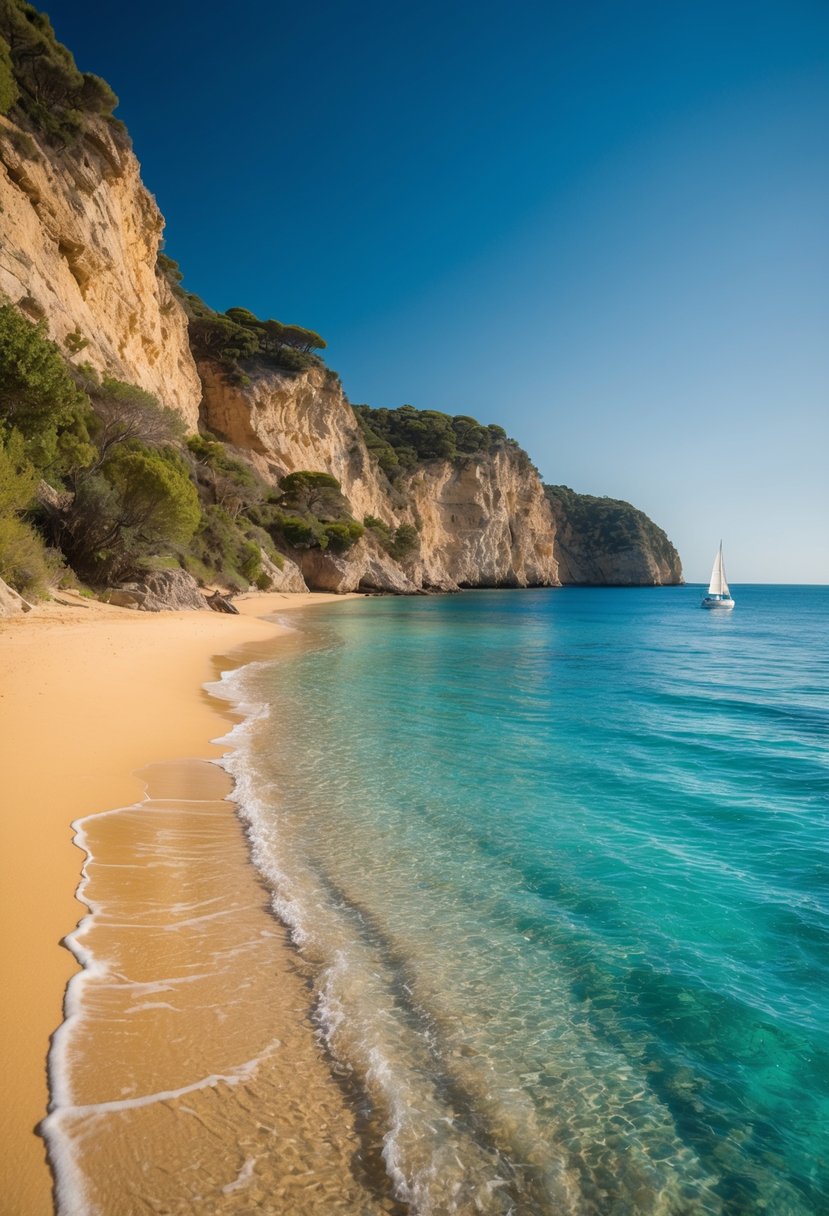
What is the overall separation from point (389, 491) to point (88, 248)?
48.6 m

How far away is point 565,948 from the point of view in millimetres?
4117

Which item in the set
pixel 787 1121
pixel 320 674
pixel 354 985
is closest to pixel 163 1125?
pixel 354 985

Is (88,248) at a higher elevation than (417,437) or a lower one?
lower

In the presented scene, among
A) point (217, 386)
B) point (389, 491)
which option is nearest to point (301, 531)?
point (217, 386)

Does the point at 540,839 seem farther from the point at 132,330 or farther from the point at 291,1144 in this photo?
the point at 132,330

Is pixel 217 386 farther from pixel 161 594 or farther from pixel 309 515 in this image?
pixel 161 594

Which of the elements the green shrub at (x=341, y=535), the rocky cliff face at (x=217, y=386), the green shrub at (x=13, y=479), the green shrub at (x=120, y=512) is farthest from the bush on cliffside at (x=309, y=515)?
the green shrub at (x=13, y=479)

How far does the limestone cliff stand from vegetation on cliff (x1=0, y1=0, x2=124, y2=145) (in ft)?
416

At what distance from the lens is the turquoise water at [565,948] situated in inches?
103

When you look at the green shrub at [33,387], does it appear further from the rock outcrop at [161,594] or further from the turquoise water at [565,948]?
the turquoise water at [565,948]

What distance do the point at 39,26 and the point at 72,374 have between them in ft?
62.5

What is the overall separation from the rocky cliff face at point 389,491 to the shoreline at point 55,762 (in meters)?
41.8

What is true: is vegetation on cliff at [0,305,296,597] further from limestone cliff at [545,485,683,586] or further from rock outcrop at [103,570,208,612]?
limestone cliff at [545,485,683,586]

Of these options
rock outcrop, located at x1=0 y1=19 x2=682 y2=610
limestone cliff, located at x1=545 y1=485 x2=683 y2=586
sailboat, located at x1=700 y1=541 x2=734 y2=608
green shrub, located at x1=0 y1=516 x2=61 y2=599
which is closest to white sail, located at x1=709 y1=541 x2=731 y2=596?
sailboat, located at x1=700 y1=541 x2=734 y2=608
